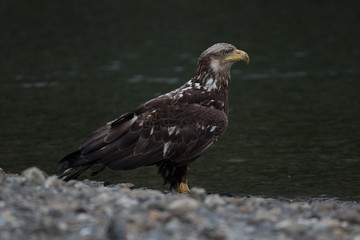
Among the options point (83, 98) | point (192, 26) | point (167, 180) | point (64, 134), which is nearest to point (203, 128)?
point (167, 180)

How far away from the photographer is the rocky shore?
5.77 meters

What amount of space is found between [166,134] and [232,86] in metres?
10.7

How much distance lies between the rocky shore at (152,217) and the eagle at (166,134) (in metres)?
1.86

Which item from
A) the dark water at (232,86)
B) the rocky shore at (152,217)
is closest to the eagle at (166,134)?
the dark water at (232,86)

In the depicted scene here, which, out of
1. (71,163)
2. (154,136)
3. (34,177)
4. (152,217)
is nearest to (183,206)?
(152,217)

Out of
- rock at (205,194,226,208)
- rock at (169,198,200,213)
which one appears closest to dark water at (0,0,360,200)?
rock at (205,194,226,208)

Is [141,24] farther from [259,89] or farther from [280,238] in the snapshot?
[280,238]

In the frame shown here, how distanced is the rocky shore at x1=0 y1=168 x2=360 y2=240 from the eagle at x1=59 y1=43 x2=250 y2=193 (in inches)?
73.1

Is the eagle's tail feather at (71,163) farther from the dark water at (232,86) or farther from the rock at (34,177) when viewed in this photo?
the dark water at (232,86)

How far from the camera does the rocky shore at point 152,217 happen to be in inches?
227

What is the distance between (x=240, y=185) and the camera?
10.8 meters

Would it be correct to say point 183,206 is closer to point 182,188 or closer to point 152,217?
point 152,217

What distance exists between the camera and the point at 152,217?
6109 millimetres

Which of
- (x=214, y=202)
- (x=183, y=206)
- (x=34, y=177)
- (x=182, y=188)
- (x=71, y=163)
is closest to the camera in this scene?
(x=183, y=206)
